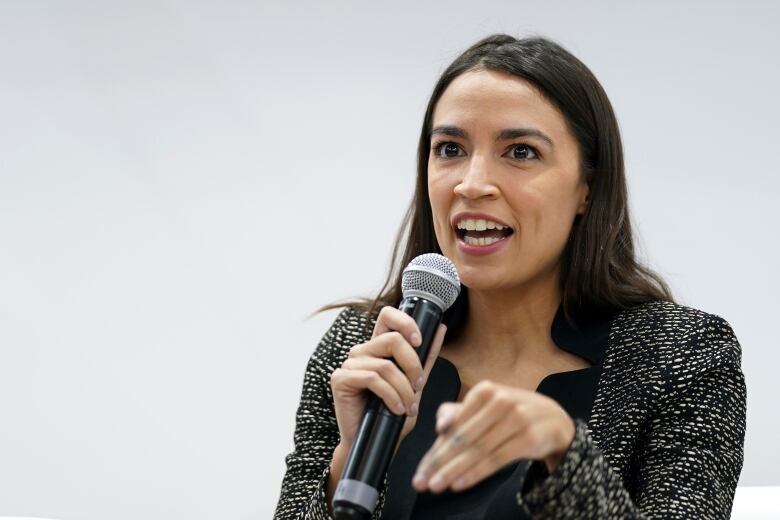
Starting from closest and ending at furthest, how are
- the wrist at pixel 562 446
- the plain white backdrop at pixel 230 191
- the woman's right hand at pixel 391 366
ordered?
the wrist at pixel 562 446 < the woman's right hand at pixel 391 366 < the plain white backdrop at pixel 230 191

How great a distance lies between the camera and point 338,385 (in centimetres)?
138

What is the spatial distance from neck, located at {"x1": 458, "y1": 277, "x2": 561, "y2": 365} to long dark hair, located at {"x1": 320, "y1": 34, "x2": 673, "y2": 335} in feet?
0.12

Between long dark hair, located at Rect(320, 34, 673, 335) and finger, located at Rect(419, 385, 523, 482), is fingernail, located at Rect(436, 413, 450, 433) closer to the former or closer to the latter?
finger, located at Rect(419, 385, 523, 482)

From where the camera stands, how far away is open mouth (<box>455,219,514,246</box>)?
1683 millimetres

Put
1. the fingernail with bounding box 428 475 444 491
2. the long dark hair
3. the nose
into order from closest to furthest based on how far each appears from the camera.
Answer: the fingernail with bounding box 428 475 444 491 → the nose → the long dark hair

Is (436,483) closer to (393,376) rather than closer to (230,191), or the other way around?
(393,376)

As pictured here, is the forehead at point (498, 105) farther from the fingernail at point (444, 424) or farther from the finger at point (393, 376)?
the fingernail at point (444, 424)

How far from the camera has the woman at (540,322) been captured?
160 cm

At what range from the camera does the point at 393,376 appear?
1.27m

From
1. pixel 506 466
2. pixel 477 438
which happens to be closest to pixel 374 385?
pixel 477 438

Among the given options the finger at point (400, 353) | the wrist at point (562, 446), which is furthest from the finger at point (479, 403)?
the finger at point (400, 353)

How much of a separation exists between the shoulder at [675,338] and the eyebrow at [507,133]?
0.34m

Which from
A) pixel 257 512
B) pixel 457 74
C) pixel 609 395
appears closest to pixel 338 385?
pixel 609 395

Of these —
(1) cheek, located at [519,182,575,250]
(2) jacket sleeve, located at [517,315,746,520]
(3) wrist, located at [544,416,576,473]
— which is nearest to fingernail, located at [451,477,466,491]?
(3) wrist, located at [544,416,576,473]
